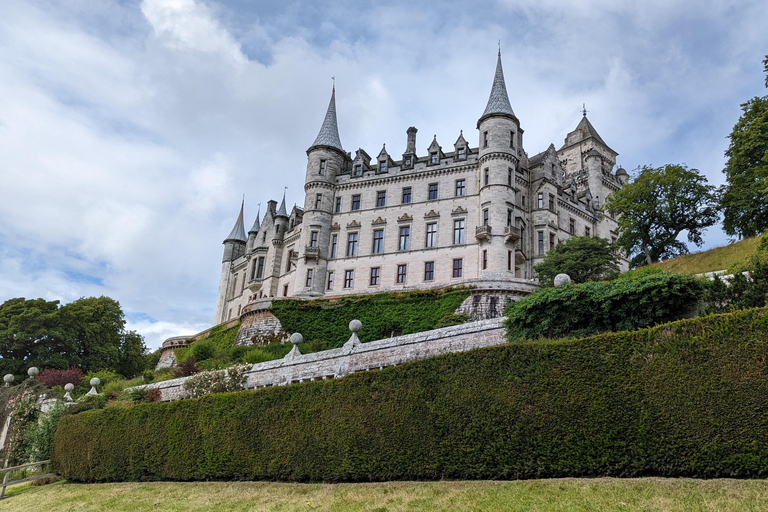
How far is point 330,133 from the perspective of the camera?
48.5 m

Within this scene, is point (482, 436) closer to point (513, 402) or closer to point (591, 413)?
point (513, 402)

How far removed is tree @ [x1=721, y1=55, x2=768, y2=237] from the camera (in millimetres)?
26844

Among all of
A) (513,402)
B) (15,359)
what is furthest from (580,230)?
(15,359)

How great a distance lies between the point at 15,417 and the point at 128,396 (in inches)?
307

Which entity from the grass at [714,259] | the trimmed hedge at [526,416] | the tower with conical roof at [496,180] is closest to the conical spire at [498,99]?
the tower with conical roof at [496,180]

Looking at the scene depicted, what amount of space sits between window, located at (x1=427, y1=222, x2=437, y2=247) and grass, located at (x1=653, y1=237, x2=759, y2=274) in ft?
60.2

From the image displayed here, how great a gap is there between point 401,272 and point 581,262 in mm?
13386

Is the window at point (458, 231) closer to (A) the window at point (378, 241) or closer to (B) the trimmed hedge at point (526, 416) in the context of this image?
(A) the window at point (378, 241)

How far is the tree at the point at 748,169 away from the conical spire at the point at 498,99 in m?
16.2

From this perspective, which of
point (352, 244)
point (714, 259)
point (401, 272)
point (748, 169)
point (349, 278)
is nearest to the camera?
point (714, 259)

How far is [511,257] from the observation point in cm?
3922

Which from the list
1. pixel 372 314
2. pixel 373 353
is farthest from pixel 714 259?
pixel 372 314

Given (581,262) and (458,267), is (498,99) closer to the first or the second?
(458,267)

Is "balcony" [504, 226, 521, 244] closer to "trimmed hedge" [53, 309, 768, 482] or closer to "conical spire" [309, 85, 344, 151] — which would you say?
"conical spire" [309, 85, 344, 151]
